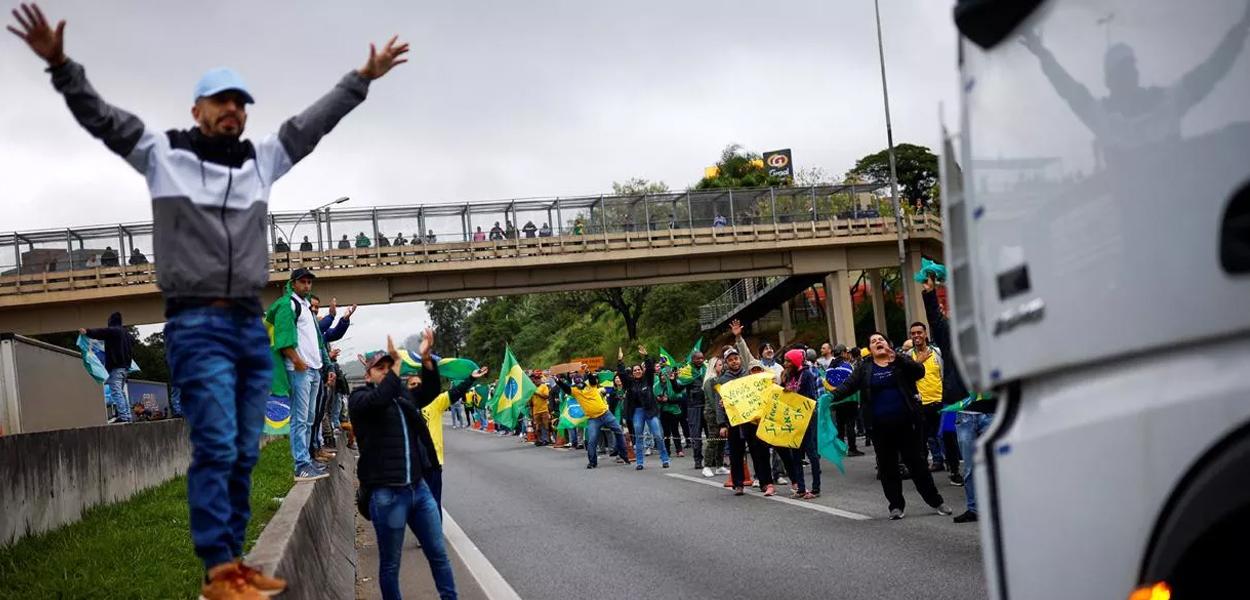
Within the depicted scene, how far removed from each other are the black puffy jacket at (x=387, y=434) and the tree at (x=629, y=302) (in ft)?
253

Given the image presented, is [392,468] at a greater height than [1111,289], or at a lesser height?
lesser

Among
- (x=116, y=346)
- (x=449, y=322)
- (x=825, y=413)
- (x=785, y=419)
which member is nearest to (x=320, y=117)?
(x=785, y=419)

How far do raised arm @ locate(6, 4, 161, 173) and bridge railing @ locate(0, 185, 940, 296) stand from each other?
39.9 metres

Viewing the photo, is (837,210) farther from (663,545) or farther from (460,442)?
(663,545)

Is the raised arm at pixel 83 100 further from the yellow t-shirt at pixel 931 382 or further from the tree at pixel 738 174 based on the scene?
the tree at pixel 738 174

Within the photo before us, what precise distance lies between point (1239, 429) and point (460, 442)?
40.5m

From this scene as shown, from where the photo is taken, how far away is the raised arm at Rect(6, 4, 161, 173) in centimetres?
457

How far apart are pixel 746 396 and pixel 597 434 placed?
28.2ft

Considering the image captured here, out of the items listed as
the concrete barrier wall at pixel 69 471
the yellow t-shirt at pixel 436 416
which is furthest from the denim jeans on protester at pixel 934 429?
the concrete barrier wall at pixel 69 471

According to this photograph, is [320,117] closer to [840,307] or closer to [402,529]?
[402,529]

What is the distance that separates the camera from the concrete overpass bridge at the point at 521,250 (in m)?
45.3

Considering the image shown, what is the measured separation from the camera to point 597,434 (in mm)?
24500

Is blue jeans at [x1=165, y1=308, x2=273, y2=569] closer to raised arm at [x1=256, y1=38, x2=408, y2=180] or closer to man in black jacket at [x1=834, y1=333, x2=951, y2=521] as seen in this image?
raised arm at [x1=256, y1=38, x2=408, y2=180]

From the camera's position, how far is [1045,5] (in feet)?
10.4
